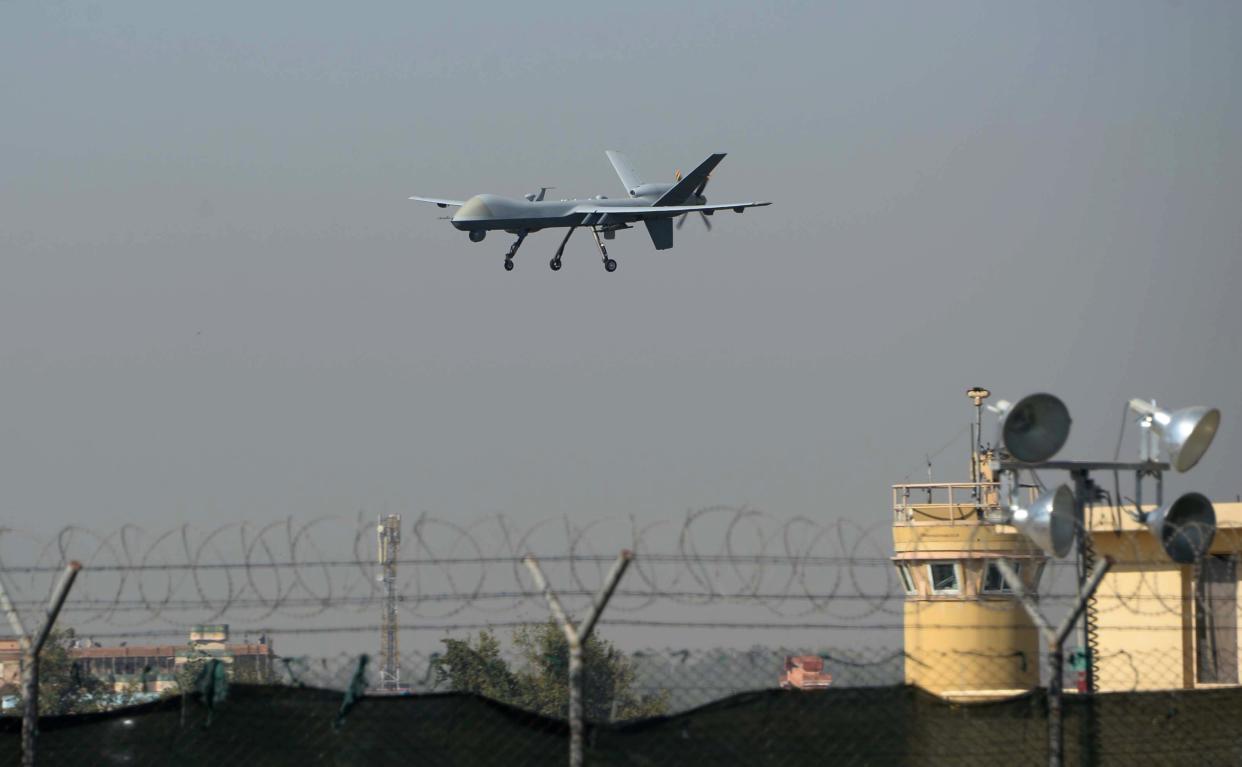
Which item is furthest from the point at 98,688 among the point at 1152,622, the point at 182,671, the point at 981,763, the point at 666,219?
the point at 666,219

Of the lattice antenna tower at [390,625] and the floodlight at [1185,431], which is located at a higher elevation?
the floodlight at [1185,431]

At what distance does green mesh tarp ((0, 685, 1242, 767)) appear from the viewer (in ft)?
30.0

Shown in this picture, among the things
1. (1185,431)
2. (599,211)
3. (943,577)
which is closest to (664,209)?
(599,211)

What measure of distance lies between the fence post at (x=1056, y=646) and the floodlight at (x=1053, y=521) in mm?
2313

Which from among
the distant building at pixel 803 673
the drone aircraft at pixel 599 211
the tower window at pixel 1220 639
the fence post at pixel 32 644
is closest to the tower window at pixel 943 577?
the tower window at pixel 1220 639

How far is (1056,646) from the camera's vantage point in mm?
9039

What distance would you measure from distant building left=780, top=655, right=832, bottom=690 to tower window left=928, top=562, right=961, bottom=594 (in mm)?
18906

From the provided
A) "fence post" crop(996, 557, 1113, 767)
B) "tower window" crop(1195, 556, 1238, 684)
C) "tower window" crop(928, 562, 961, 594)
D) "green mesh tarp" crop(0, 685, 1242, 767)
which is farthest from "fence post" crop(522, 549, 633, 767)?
"tower window" crop(928, 562, 961, 594)

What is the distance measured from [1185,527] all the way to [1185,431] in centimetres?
111

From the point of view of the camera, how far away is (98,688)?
1082cm

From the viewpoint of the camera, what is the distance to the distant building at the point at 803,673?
362 inches

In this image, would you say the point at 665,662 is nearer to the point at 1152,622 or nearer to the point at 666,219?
the point at 1152,622

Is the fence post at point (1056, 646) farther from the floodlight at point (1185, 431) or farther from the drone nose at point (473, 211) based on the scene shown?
the drone nose at point (473, 211)

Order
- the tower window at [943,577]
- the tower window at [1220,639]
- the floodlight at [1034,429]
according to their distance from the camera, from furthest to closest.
Result: the tower window at [943,577] < the tower window at [1220,639] < the floodlight at [1034,429]
